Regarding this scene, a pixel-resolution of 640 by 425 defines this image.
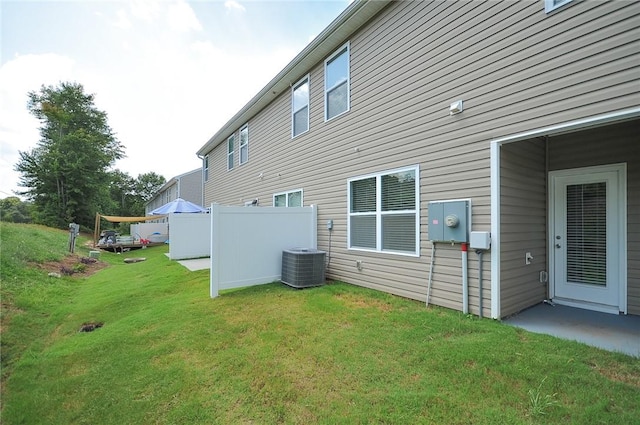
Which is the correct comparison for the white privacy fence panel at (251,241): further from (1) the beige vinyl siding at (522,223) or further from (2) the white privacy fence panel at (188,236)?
(2) the white privacy fence panel at (188,236)

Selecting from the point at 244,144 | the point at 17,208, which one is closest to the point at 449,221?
the point at 244,144

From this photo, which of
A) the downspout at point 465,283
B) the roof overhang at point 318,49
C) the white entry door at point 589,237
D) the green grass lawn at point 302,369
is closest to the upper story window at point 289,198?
the roof overhang at point 318,49

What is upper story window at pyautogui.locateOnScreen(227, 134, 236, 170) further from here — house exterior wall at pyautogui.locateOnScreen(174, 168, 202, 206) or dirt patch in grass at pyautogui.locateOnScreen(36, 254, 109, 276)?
house exterior wall at pyautogui.locateOnScreen(174, 168, 202, 206)

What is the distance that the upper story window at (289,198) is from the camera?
25.8 feet

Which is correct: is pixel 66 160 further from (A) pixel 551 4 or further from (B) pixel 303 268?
(A) pixel 551 4

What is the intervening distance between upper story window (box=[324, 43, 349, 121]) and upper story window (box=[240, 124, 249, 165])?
5.13 meters

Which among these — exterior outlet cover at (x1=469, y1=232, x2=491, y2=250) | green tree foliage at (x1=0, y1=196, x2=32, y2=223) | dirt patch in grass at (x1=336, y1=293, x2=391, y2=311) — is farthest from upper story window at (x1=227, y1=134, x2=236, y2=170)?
green tree foliage at (x1=0, y1=196, x2=32, y2=223)

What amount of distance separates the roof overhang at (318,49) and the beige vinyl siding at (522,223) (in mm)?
3664

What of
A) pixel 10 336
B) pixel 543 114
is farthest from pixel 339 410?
pixel 10 336

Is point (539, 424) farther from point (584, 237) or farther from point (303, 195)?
point (303, 195)

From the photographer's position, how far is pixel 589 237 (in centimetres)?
422

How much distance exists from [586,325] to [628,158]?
2301 millimetres

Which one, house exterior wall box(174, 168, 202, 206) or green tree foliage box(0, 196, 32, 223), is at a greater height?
house exterior wall box(174, 168, 202, 206)

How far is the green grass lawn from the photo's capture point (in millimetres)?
2154
